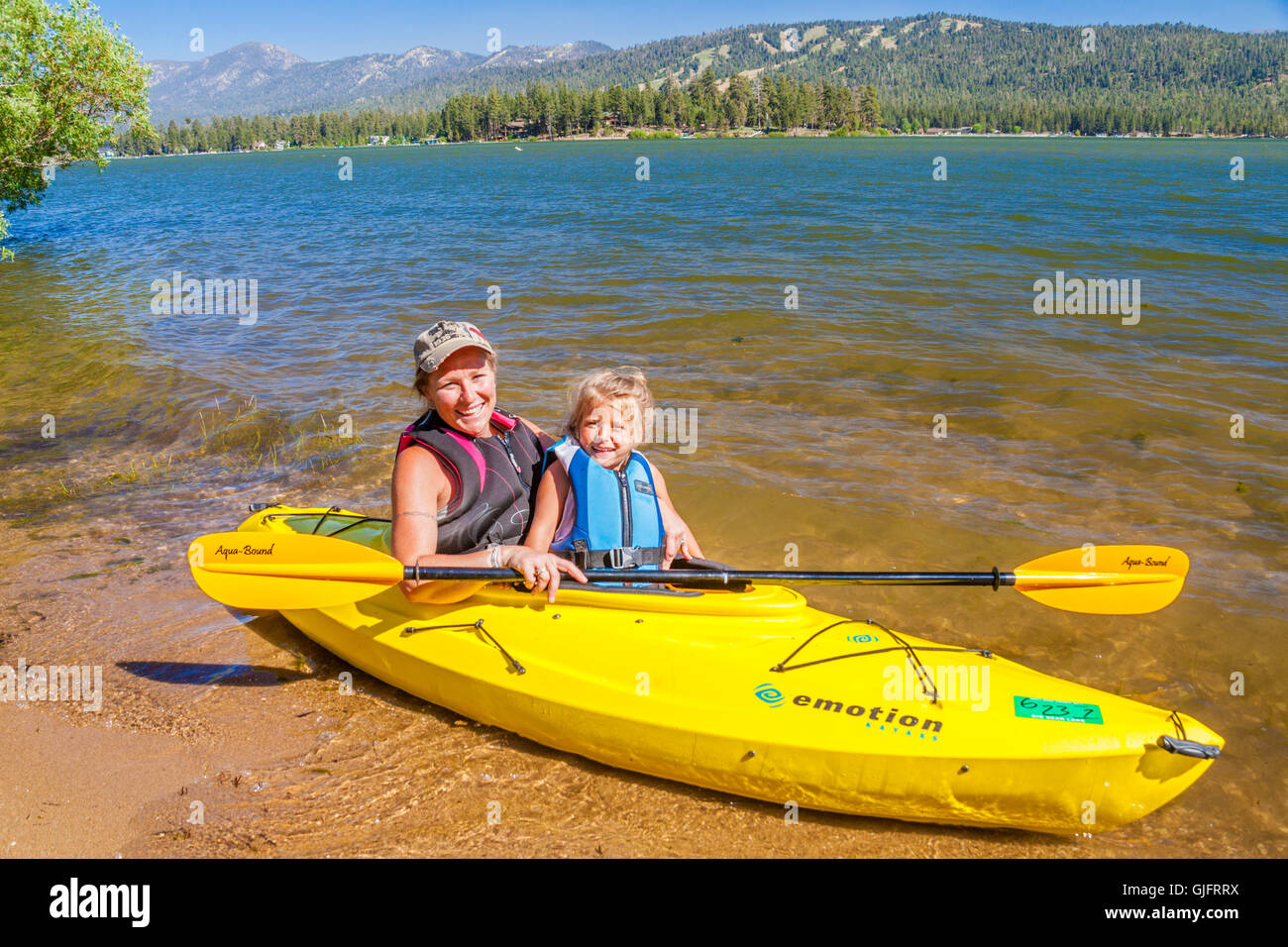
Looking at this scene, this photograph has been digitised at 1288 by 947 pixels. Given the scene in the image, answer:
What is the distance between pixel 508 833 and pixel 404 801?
1.57 feet

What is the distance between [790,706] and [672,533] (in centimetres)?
107

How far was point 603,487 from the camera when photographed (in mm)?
3711

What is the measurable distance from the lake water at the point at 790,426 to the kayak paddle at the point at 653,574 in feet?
2.23

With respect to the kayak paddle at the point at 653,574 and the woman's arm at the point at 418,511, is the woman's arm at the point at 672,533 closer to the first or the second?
the kayak paddle at the point at 653,574

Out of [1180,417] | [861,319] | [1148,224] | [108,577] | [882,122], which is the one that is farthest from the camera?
[882,122]

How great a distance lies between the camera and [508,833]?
10.7 feet

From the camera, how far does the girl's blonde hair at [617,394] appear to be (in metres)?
3.62

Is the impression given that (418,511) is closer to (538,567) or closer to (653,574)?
(538,567)

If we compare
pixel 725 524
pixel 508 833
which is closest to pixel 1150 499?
pixel 725 524

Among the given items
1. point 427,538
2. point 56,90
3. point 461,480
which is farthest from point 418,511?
→ point 56,90

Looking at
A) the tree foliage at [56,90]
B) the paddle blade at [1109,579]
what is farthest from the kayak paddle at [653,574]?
the tree foliage at [56,90]

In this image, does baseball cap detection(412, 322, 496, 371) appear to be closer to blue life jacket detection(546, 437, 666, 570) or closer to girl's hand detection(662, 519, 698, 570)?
blue life jacket detection(546, 437, 666, 570)
